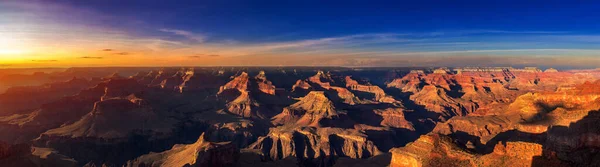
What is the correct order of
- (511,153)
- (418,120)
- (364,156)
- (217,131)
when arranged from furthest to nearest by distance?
(418,120), (217,131), (364,156), (511,153)

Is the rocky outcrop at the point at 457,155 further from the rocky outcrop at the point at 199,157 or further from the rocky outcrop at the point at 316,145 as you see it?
the rocky outcrop at the point at 316,145

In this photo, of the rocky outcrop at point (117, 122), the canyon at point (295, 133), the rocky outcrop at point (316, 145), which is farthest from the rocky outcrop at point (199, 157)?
the rocky outcrop at point (117, 122)

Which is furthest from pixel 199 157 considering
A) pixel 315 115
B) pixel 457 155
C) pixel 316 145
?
pixel 315 115

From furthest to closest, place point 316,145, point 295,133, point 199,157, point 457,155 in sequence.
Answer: point 295,133, point 316,145, point 199,157, point 457,155

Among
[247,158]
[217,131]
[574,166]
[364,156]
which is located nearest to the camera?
[574,166]

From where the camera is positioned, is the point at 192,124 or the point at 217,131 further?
the point at 192,124

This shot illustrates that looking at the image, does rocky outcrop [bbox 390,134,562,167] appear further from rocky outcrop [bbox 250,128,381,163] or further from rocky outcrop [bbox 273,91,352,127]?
rocky outcrop [bbox 273,91,352,127]

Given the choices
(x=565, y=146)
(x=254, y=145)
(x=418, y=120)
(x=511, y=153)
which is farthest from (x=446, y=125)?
(x=511, y=153)

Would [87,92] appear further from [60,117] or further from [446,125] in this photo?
[446,125]

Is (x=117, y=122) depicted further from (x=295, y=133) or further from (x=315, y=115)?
(x=315, y=115)
